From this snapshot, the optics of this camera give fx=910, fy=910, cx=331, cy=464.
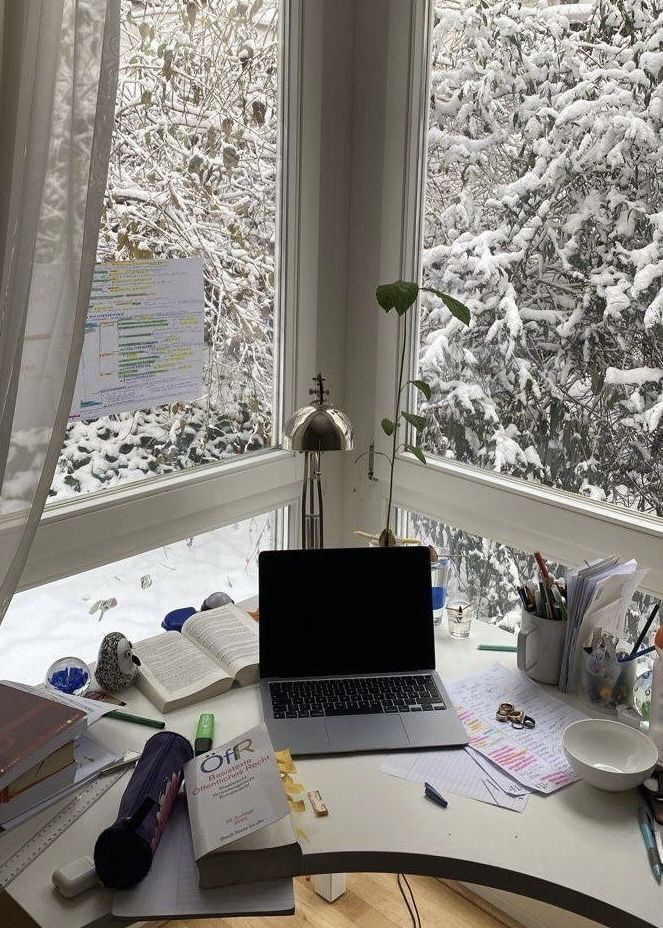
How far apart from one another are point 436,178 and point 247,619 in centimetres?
107

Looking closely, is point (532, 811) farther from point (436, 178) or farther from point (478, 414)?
point (436, 178)

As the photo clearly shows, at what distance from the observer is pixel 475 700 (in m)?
1.53

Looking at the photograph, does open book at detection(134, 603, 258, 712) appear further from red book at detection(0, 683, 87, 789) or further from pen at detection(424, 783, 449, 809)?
pen at detection(424, 783, 449, 809)

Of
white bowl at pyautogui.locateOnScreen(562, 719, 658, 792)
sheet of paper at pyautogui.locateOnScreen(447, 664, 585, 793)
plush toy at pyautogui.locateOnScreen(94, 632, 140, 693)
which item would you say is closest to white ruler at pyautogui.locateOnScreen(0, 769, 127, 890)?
plush toy at pyautogui.locateOnScreen(94, 632, 140, 693)

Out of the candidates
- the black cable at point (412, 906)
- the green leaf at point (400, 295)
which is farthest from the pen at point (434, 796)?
the black cable at point (412, 906)

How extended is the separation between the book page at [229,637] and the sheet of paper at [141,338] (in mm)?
475

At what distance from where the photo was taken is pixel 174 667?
5.15 feet

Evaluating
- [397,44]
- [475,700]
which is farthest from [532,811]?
[397,44]

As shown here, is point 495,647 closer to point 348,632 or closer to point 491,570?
point 348,632

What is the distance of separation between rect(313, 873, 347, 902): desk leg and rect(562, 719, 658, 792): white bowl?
0.97m

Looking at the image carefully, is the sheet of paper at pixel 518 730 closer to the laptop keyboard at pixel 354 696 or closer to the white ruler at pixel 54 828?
the laptop keyboard at pixel 354 696

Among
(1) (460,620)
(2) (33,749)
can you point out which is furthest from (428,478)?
(2) (33,749)

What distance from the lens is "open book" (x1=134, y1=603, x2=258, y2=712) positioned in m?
1.51

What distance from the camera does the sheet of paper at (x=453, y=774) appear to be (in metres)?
1.29
